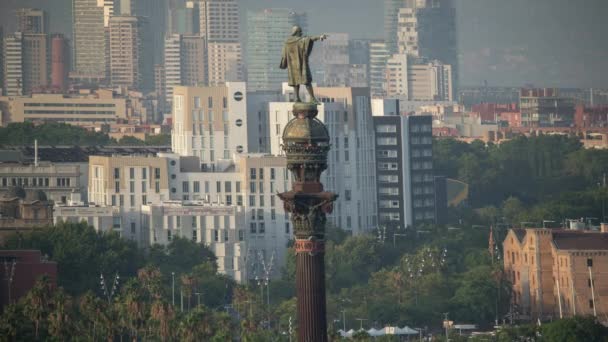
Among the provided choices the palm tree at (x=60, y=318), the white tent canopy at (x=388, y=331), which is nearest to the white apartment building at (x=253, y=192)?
the white tent canopy at (x=388, y=331)

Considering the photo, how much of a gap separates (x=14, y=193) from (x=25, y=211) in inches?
191

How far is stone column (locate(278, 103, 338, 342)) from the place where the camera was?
69.4m

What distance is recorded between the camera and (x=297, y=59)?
70375 millimetres

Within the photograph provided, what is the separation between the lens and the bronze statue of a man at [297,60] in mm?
70062

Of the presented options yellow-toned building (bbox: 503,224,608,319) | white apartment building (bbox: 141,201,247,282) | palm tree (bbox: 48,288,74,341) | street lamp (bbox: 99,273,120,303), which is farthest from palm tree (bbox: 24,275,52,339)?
white apartment building (bbox: 141,201,247,282)

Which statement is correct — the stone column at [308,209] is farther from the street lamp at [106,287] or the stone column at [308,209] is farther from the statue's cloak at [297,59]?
the street lamp at [106,287]

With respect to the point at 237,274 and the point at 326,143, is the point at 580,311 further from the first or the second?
the point at 326,143

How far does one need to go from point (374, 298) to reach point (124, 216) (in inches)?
983

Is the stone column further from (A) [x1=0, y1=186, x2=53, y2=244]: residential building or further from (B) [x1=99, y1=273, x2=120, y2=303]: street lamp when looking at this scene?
(A) [x1=0, y1=186, x2=53, y2=244]: residential building

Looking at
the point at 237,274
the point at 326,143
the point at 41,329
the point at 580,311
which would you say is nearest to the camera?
the point at 326,143

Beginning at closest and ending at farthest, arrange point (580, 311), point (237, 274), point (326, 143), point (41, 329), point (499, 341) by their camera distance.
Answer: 1. point (326, 143)
2. point (41, 329)
3. point (499, 341)
4. point (580, 311)
5. point (237, 274)

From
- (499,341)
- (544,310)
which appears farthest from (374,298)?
(499,341)

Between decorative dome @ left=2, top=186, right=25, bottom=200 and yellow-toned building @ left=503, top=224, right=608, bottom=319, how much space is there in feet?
102

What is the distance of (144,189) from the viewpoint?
190 m
